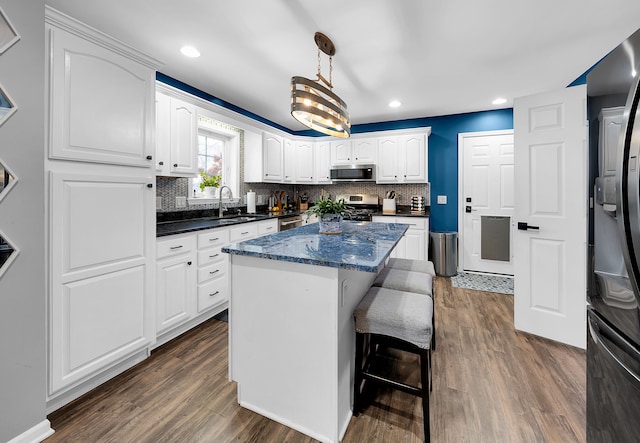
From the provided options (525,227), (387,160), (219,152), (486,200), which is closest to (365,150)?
(387,160)

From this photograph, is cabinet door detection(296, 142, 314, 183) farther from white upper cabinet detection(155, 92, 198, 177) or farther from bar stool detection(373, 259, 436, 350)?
bar stool detection(373, 259, 436, 350)

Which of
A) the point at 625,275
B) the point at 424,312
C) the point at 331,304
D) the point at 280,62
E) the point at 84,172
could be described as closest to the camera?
the point at 625,275

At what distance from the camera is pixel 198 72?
3004 millimetres

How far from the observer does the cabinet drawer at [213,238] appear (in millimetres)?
2670

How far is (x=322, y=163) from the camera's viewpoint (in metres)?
5.20

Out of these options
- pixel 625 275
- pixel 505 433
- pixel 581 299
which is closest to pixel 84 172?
pixel 625 275

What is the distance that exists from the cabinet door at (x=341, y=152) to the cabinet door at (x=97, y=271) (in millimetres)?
3465

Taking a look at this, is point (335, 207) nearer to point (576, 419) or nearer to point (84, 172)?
point (84, 172)

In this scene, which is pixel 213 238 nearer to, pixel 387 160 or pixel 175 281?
pixel 175 281

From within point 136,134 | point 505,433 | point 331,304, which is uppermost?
point 136,134

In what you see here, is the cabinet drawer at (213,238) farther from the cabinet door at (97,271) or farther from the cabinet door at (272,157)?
the cabinet door at (272,157)

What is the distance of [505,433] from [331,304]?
1155 millimetres

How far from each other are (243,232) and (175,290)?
1.04m

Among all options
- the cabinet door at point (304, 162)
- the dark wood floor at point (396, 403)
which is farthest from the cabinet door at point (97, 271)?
the cabinet door at point (304, 162)
